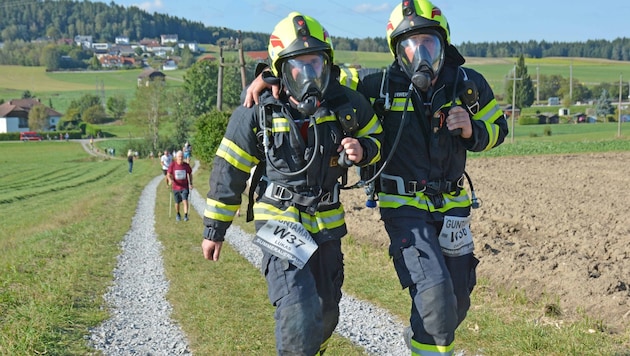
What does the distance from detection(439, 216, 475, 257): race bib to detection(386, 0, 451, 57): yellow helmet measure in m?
1.31

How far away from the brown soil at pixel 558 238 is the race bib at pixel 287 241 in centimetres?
377

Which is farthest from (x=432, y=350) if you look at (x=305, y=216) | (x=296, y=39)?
(x=296, y=39)

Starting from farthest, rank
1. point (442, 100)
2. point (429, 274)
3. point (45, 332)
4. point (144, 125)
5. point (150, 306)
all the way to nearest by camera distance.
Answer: point (144, 125) → point (150, 306) → point (45, 332) → point (442, 100) → point (429, 274)

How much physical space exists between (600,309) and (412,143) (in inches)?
136

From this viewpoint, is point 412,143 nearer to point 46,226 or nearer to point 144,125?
point 46,226

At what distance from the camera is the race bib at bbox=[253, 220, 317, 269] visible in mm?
4594

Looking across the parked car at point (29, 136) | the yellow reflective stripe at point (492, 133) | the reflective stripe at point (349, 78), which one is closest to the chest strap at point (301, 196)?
the reflective stripe at point (349, 78)

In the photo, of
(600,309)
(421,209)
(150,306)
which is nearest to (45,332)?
(150,306)

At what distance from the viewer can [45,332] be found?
6.81 m

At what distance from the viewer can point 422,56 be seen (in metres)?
4.93

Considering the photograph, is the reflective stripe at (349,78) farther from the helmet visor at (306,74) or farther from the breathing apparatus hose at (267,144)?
the breathing apparatus hose at (267,144)

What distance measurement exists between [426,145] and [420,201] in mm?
415

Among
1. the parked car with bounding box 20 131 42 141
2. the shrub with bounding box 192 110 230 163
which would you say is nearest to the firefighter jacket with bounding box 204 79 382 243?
the shrub with bounding box 192 110 230 163

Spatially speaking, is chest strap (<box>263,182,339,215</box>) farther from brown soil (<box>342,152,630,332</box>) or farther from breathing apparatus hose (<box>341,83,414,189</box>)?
brown soil (<box>342,152,630,332</box>)
